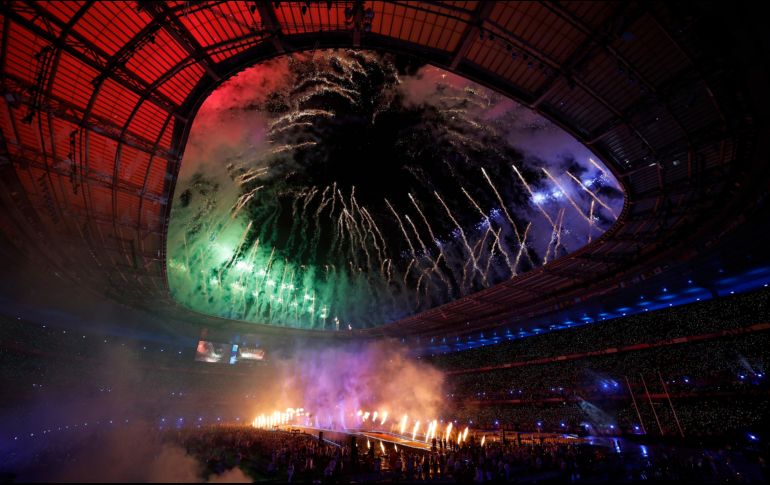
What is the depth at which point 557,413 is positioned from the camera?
24.5m

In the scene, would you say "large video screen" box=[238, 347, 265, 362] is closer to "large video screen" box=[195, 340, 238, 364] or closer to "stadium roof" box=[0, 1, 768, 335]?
"large video screen" box=[195, 340, 238, 364]

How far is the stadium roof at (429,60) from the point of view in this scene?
8.39 meters

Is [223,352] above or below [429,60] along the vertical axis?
below

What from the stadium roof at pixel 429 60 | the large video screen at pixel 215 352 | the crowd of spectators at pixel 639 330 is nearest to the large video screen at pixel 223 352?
the large video screen at pixel 215 352

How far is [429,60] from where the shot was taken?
9.95 m

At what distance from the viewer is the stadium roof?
27.5 ft

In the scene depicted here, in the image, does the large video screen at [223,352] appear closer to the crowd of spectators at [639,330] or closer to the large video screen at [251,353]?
the large video screen at [251,353]

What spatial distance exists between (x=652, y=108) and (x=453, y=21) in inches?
261

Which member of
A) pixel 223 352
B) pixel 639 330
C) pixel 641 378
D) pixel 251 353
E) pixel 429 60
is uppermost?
pixel 429 60

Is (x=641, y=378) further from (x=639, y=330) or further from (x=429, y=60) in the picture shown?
(x=429, y=60)

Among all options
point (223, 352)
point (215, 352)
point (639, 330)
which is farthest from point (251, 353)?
point (639, 330)

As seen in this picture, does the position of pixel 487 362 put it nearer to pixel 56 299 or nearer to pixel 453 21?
pixel 453 21

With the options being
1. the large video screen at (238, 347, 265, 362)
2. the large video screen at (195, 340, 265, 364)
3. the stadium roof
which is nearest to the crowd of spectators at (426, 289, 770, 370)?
the stadium roof

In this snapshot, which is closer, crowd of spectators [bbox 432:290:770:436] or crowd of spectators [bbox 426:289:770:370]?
crowd of spectators [bbox 432:290:770:436]
